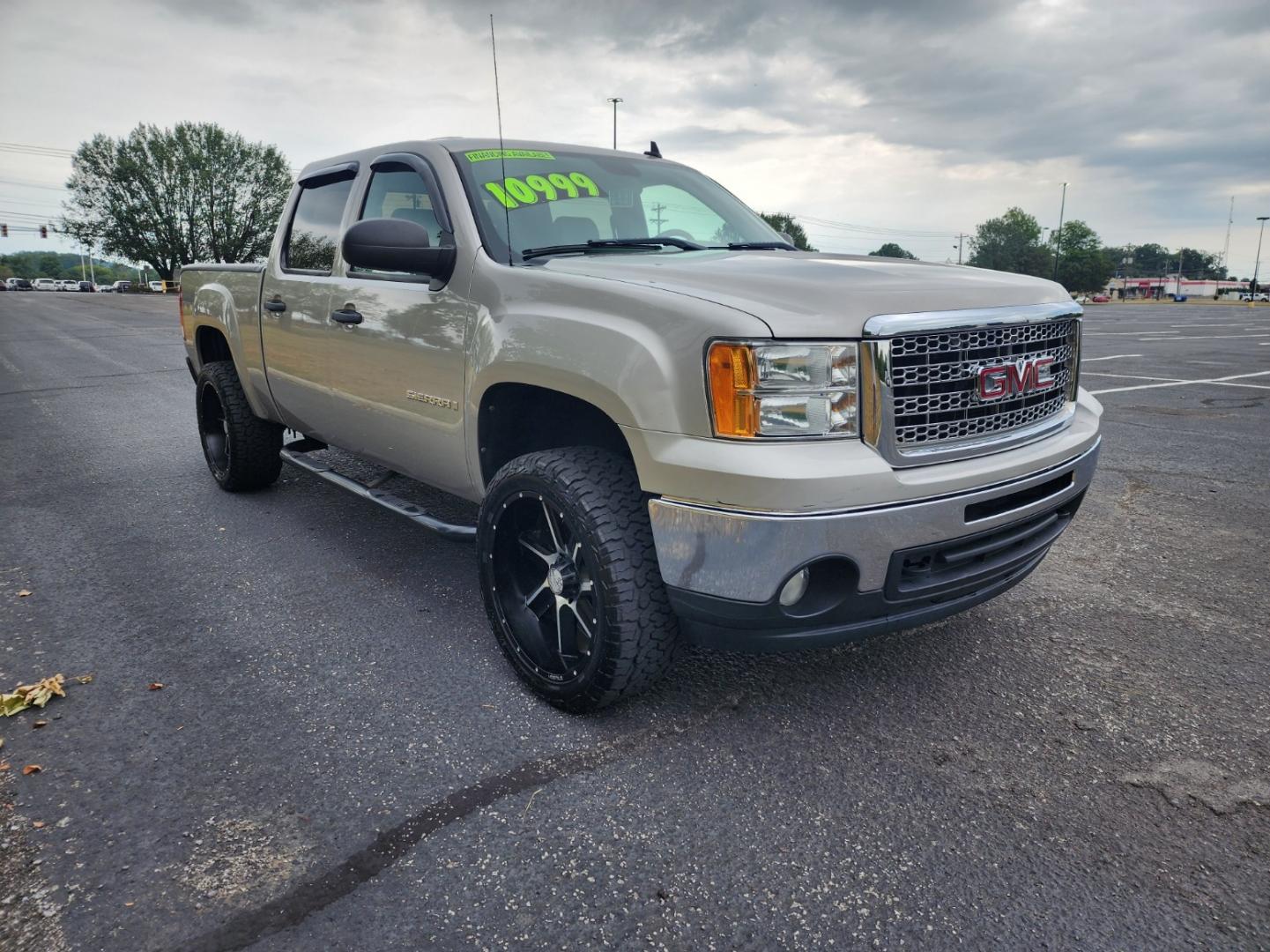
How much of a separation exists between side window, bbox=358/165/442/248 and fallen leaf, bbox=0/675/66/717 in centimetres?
201

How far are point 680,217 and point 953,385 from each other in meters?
1.77

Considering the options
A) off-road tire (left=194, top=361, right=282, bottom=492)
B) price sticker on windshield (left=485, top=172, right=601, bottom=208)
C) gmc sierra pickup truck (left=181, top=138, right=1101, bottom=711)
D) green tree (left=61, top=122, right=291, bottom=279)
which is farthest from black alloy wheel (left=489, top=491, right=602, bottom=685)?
green tree (left=61, top=122, right=291, bottom=279)

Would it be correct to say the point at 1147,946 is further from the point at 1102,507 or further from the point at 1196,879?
the point at 1102,507

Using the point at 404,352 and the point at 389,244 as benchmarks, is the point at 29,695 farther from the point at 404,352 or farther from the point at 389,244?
the point at 389,244

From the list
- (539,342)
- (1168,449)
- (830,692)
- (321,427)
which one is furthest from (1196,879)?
(1168,449)

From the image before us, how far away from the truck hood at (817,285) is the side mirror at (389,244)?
44cm

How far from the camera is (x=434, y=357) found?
10.6ft

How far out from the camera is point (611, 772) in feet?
8.01

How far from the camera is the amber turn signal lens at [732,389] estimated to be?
7.27 feet

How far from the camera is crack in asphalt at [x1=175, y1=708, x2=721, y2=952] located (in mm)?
1862

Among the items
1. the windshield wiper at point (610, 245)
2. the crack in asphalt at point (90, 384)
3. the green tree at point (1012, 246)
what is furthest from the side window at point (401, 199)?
the green tree at point (1012, 246)

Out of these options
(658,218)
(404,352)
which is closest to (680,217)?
(658,218)

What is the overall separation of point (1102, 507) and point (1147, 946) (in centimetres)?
367

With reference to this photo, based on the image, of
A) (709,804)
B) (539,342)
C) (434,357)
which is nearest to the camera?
(709,804)
